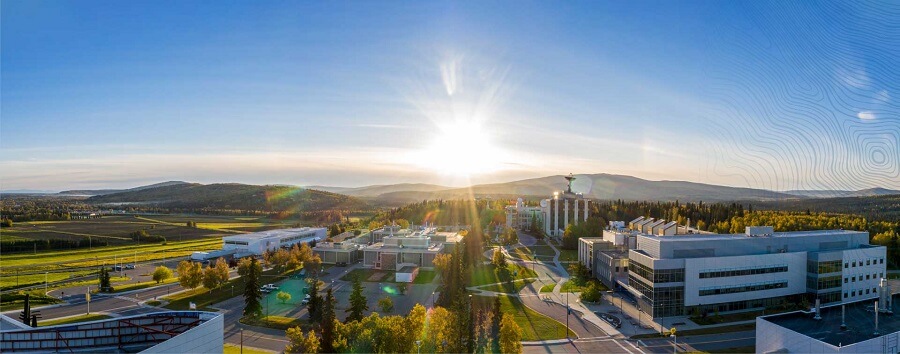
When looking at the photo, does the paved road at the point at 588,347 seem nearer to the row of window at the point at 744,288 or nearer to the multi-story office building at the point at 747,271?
the multi-story office building at the point at 747,271

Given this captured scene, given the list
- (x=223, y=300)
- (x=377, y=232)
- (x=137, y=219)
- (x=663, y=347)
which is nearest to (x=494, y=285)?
(x=663, y=347)

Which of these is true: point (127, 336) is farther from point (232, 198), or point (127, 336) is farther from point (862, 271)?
point (232, 198)

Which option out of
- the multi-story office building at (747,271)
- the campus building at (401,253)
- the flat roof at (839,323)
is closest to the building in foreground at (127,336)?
the flat roof at (839,323)

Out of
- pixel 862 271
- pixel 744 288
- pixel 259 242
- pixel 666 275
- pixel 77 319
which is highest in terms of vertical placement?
pixel 666 275

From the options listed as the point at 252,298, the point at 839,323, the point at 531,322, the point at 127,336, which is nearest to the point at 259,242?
the point at 252,298

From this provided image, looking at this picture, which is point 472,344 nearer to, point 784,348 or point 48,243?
point 784,348

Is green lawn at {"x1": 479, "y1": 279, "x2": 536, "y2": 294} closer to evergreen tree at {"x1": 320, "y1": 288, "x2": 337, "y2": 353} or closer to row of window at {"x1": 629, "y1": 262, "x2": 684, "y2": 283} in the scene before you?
row of window at {"x1": 629, "y1": 262, "x2": 684, "y2": 283}

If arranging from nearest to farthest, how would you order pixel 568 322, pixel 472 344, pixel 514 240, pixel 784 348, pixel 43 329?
pixel 43 329, pixel 784 348, pixel 472 344, pixel 568 322, pixel 514 240
